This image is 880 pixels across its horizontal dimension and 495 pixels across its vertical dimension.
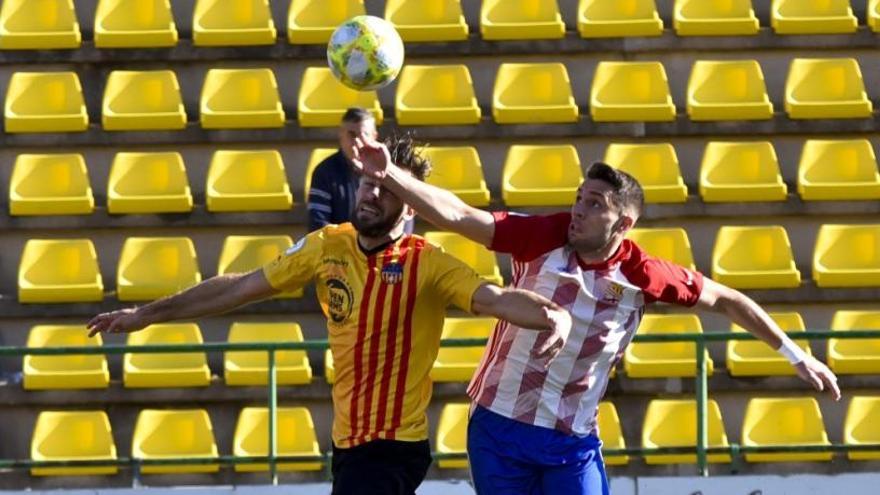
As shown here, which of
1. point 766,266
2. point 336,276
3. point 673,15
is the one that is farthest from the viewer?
point 673,15

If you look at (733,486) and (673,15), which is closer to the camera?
(733,486)

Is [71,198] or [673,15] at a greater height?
[673,15]

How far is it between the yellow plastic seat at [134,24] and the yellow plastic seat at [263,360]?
7.85 ft

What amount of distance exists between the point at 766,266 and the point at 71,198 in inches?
182

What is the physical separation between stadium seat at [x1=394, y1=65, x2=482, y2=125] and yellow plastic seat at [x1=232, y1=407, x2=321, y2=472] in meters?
2.41

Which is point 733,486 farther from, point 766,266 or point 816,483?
point 766,266

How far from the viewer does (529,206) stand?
461 inches

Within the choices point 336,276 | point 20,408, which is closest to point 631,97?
point 20,408

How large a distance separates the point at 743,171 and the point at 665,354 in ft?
5.16

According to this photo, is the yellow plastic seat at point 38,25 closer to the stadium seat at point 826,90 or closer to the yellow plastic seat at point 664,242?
the yellow plastic seat at point 664,242

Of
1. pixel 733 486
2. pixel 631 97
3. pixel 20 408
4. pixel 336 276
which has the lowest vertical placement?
pixel 20 408

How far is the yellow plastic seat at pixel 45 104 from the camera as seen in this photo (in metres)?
12.2

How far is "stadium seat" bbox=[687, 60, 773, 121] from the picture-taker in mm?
12227

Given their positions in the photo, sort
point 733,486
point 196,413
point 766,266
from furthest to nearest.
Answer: point 766,266, point 196,413, point 733,486
